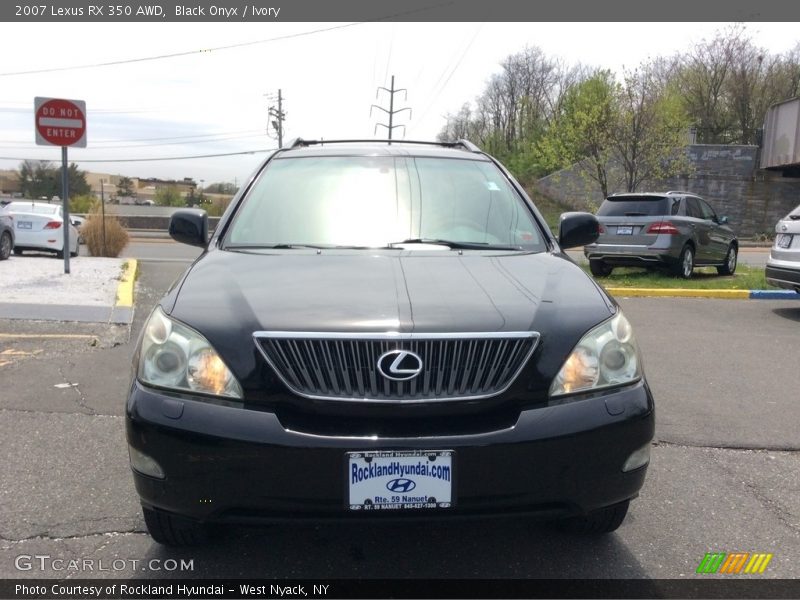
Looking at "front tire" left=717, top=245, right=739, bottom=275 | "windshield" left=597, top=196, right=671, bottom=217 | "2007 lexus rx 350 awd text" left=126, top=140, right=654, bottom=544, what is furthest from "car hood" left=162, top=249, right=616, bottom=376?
"front tire" left=717, top=245, right=739, bottom=275

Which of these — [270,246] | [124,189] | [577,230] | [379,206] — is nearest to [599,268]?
[577,230]

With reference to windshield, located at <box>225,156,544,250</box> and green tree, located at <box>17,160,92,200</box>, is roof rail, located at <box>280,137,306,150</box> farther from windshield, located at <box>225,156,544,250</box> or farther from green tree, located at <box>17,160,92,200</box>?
green tree, located at <box>17,160,92,200</box>

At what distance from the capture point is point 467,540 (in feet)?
9.53

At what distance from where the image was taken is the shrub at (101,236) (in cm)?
1695

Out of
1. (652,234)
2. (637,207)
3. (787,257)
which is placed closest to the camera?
(787,257)

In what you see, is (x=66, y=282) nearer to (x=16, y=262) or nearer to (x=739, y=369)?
(x=16, y=262)

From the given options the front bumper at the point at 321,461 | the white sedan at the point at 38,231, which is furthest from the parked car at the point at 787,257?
the white sedan at the point at 38,231

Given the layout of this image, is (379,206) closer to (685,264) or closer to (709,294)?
(709,294)

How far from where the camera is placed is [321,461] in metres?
2.17

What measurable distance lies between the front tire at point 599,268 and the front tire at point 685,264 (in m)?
1.20

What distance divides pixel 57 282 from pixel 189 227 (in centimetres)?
671

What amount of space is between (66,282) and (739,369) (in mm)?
8293

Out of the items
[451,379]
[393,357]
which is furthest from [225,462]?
[451,379]

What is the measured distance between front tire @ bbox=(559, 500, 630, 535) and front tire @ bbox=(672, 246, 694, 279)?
10085 mm
